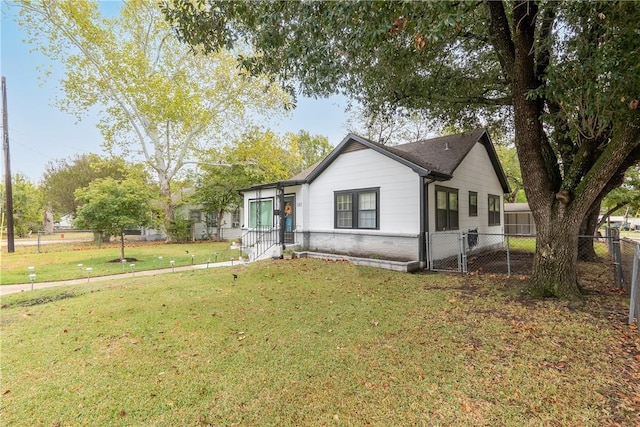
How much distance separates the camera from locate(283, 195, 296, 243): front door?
12550mm

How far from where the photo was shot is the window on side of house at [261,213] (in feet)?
44.4

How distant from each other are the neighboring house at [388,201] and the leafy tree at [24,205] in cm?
2473

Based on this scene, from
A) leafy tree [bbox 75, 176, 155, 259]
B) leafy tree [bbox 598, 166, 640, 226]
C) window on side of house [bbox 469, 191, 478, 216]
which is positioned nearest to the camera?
leafy tree [bbox 75, 176, 155, 259]

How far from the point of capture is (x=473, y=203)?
11914 mm

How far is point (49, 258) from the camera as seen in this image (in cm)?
1292

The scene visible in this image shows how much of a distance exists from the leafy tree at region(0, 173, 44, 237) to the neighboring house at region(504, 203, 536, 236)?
132 feet

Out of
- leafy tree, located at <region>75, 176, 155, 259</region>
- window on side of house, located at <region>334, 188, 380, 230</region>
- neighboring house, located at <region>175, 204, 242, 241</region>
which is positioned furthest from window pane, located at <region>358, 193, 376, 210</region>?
neighboring house, located at <region>175, 204, 242, 241</region>

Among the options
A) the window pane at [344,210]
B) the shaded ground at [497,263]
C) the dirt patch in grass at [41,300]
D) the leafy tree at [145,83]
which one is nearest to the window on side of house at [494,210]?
the shaded ground at [497,263]

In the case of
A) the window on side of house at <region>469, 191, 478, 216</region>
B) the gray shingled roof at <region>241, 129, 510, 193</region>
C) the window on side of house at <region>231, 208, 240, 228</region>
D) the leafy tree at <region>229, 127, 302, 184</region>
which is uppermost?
the leafy tree at <region>229, 127, 302, 184</region>

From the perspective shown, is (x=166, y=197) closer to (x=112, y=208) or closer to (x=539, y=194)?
(x=112, y=208)

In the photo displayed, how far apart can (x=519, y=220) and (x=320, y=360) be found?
26.6m

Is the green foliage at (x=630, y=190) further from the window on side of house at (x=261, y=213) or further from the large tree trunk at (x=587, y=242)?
the window on side of house at (x=261, y=213)

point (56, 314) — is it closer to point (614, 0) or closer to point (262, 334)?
point (262, 334)

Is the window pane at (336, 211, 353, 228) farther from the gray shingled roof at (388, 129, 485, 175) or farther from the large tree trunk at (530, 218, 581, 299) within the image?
the large tree trunk at (530, 218, 581, 299)
